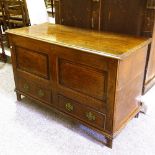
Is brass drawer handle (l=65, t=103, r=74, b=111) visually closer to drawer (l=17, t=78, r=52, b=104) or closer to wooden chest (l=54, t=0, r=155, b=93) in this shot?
drawer (l=17, t=78, r=52, b=104)

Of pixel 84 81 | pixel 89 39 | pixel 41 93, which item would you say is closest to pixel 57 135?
pixel 41 93

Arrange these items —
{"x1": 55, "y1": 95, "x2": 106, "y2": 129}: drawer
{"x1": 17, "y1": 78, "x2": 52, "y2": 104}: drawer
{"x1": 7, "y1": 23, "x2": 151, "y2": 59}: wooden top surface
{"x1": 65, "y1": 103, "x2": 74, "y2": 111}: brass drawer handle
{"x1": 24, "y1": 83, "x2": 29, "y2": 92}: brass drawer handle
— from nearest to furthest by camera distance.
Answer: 1. {"x1": 7, "y1": 23, "x2": 151, "y2": 59}: wooden top surface
2. {"x1": 55, "y1": 95, "x2": 106, "y2": 129}: drawer
3. {"x1": 65, "y1": 103, "x2": 74, "y2": 111}: brass drawer handle
4. {"x1": 17, "y1": 78, "x2": 52, "y2": 104}: drawer
5. {"x1": 24, "y1": 83, "x2": 29, "y2": 92}: brass drawer handle

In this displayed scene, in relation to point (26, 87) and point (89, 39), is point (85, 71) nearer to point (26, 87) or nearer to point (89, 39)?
point (89, 39)

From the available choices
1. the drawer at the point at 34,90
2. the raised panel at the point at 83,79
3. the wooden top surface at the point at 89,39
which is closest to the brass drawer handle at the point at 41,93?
the drawer at the point at 34,90

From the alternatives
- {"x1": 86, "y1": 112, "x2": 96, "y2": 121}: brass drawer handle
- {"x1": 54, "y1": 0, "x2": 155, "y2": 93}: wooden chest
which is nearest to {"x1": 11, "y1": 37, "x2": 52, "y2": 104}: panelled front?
{"x1": 86, "y1": 112, "x2": 96, "y2": 121}: brass drawer handle

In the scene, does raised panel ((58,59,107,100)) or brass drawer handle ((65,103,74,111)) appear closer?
raised panel ((58,59,107,100))

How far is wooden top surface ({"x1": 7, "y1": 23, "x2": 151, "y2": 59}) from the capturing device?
1389 millimetres

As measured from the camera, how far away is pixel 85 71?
150 centimetres

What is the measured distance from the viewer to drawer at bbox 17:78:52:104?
188 centimetres

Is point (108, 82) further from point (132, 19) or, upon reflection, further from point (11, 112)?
point (11, 112)

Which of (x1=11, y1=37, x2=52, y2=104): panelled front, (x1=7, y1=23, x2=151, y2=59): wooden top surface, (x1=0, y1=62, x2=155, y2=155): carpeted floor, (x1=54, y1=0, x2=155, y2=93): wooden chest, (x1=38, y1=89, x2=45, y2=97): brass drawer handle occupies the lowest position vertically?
(x1=0, y1=62, x2=155, y2=155): carpeted floor

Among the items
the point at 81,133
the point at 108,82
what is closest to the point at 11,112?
the point at 81,133

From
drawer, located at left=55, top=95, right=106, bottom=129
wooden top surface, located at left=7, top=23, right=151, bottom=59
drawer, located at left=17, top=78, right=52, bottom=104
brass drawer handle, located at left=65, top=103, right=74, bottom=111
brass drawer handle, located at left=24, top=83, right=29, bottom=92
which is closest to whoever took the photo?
wooden top surface, located at left=7, top=23, right=151, bottom=59

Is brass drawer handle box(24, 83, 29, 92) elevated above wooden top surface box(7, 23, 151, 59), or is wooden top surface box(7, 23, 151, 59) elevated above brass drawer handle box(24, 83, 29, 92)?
wooden top surface box(7, 23, 151, 59)
